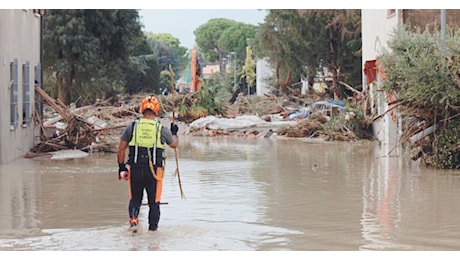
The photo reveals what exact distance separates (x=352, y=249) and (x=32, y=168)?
12661 millimetres

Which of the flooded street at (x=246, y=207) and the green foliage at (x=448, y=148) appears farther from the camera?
the green foliage at (x=448, y=148)

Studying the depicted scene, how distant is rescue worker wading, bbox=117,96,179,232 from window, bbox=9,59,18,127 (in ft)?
42.0

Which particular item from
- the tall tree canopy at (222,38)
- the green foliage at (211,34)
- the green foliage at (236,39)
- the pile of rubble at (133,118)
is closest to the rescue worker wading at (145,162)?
the pile of rubble at (133,118)

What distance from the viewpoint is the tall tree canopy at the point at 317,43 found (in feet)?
153

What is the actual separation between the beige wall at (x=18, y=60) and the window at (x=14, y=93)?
0.17 metres

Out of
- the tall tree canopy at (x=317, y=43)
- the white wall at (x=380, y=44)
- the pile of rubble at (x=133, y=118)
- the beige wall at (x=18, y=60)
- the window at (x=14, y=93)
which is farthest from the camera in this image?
the tall tree canopy at (x=317, y=43)

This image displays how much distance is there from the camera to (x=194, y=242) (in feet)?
33.6

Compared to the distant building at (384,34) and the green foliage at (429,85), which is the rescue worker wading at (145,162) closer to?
the green foliage at (429,85)

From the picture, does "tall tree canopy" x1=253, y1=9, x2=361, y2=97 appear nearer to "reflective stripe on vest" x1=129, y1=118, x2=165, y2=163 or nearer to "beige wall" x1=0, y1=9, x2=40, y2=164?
"beige wall" x1=0, y1=9, x2=40, y2=164

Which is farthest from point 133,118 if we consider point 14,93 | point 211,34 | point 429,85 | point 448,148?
point 211,34

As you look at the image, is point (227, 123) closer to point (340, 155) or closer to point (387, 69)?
point (340, 155)

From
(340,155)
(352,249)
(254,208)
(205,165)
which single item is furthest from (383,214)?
(340,155)

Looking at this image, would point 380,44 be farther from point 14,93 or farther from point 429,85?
point 14,93

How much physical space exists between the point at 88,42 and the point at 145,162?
130ft
